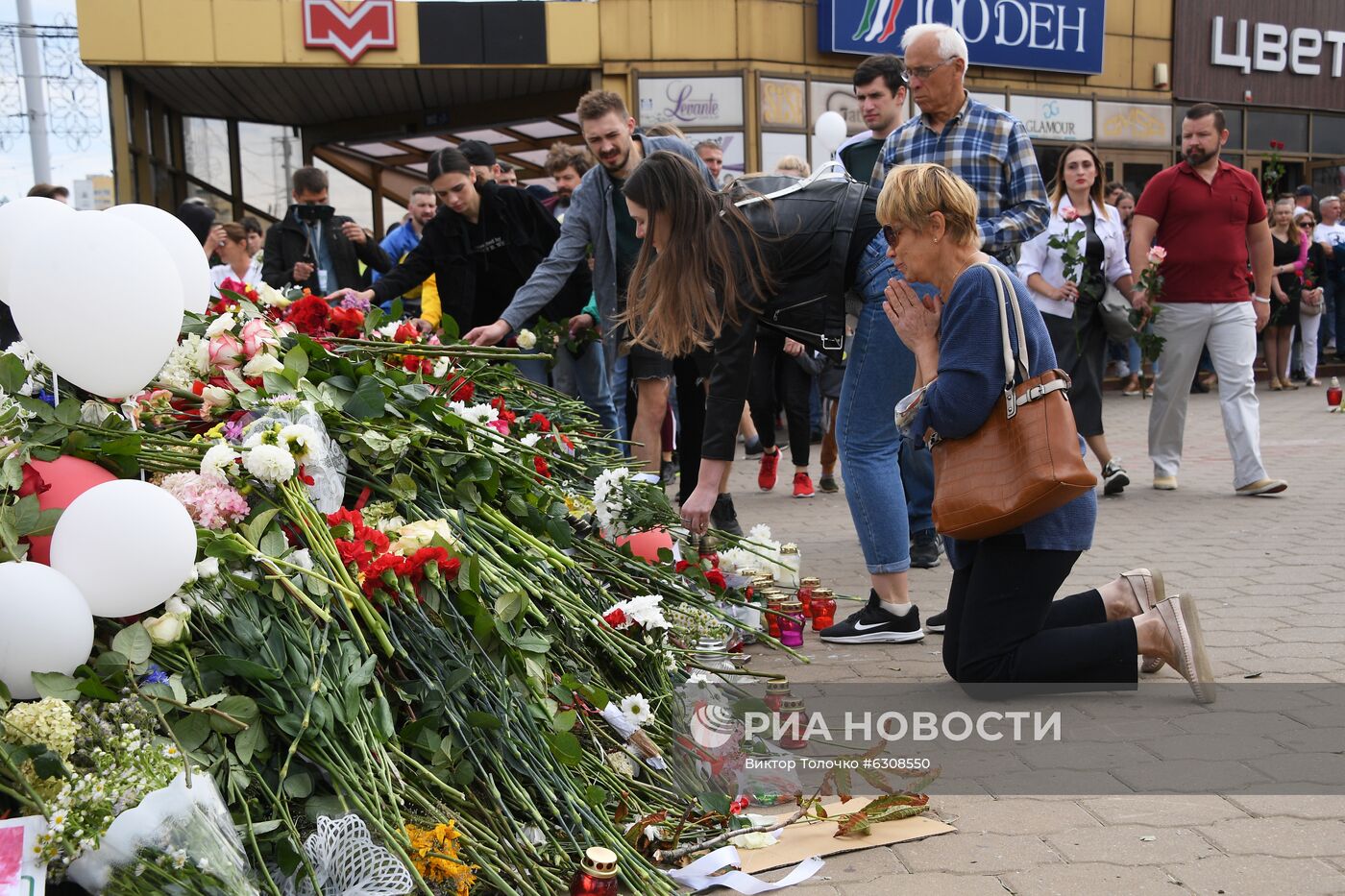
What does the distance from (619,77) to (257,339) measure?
1191 centimetres

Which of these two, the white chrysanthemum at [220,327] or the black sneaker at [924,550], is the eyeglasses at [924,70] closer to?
the black sneaker at [924,550]

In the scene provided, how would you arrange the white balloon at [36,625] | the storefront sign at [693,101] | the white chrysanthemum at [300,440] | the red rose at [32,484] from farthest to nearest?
the storefront sign at [693,101]
the white chrysanthemum at [300,440]
the red rose at [32,484]
the white balloon at [36,625]

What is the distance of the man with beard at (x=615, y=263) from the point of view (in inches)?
218

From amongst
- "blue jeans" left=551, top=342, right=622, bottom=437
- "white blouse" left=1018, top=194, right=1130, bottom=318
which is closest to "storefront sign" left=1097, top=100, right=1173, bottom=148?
"white blouse" left=1018, top=194, right=1130, bottom=318

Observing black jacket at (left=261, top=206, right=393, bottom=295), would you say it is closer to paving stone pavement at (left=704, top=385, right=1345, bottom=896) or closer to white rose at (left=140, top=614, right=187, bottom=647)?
paving stone pavement at (left=704, top=385, right=1345, bottom=896)

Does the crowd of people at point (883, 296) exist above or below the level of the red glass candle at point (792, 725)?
above

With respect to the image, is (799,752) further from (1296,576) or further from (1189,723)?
(1296,576)

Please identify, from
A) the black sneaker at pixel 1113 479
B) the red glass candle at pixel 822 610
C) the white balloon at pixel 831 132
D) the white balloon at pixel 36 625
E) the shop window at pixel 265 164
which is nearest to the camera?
the white balloon at pixel 36 625

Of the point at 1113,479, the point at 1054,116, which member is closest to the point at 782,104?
the point at 1054,116

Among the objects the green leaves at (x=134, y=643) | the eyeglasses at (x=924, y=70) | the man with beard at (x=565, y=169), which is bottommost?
the green leaves at (x=134, y=643)

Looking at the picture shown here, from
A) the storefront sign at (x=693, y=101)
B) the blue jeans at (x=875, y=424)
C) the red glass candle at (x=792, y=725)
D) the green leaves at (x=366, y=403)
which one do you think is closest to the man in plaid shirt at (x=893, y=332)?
the blue jeans at (x=875, y=424)

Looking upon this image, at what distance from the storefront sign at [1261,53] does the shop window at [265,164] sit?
1237 cm

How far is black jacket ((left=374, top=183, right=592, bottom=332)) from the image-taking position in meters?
6.42

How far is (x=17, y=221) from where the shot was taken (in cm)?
280
